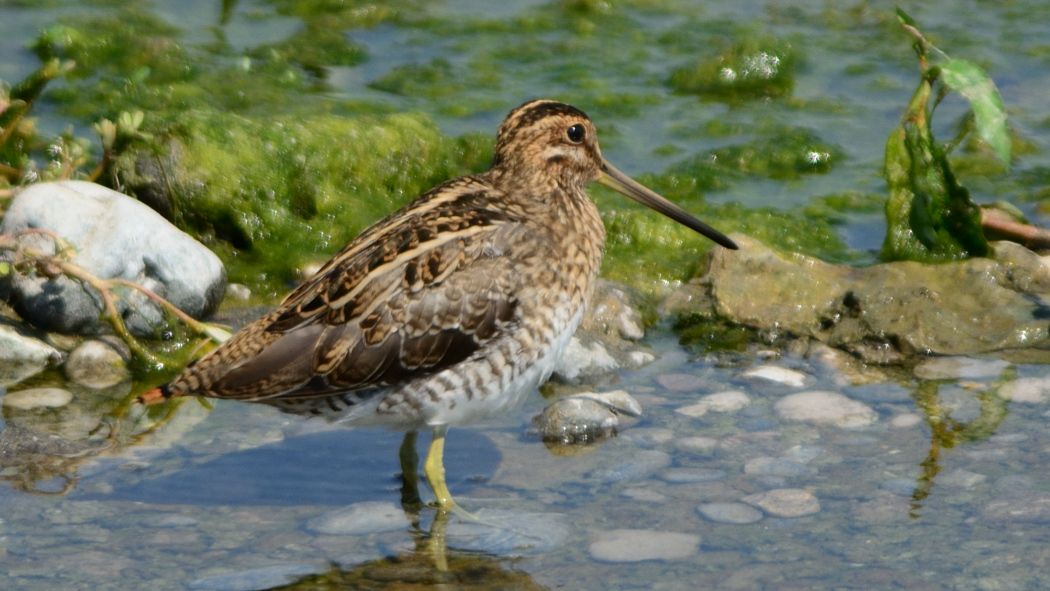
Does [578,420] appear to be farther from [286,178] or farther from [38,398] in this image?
[286,178]

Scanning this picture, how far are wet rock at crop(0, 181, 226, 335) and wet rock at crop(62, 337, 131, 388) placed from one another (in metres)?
0.17

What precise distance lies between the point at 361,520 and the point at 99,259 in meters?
1.76

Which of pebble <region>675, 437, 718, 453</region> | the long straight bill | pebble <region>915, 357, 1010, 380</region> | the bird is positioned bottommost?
pebble <region>675, 437, 718, 453</region>

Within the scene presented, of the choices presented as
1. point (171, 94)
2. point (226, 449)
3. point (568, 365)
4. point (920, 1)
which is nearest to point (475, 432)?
point (568, 365)

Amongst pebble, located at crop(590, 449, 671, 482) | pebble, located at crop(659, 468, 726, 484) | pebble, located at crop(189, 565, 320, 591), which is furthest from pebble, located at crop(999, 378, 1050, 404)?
pebble, located at crop(189, 565, 320, 591)

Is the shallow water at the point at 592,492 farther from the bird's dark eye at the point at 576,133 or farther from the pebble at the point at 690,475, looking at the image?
the bird's dark eye at the point at 576,133

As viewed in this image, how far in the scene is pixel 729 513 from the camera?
13.7 ft

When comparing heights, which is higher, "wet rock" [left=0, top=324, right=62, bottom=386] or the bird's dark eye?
the bird's dark eye

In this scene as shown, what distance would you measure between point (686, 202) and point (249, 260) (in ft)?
7.17

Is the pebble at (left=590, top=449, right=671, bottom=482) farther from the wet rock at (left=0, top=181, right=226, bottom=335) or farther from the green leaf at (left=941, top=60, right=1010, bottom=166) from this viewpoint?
the wet rock at (left=0, top=181, right=226, bottom=335)

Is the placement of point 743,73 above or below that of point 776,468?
above

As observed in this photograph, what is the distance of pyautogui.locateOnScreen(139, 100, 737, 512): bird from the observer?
4141 mm

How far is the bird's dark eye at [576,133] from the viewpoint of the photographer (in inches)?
190

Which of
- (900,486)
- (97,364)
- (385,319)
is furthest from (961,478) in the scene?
(97,364)
